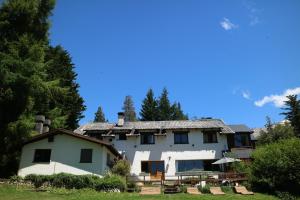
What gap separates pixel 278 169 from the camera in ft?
74.0

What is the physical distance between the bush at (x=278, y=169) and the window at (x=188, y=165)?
10441 millimetres

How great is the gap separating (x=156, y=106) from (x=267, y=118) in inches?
1054

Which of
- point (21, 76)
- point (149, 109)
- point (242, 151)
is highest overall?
point (149, 109)

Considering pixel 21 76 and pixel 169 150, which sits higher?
pixel 21 76

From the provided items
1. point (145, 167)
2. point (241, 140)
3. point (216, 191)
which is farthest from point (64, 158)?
point (241, 140)

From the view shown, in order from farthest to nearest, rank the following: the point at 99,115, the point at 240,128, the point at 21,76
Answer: the point at 99,115 < the point at 240,128 < the point at 21,76

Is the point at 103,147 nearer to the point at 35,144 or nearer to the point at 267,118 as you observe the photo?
the point at 35,144

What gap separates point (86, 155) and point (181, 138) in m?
13.6

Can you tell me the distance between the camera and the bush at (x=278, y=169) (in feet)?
72.3

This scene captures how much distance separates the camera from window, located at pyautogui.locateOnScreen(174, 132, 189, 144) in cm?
3597

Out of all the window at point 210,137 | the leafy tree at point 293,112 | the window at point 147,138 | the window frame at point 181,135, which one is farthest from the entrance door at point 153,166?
the leafy tree at point 293,112

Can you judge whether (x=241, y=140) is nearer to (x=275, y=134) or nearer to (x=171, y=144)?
(x=275, y=134)

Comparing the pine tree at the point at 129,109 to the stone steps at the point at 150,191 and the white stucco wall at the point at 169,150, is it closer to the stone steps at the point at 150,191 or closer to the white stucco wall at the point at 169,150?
the white stucco wall at the point at 169,150

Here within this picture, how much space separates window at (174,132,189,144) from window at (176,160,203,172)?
8.00 feet
